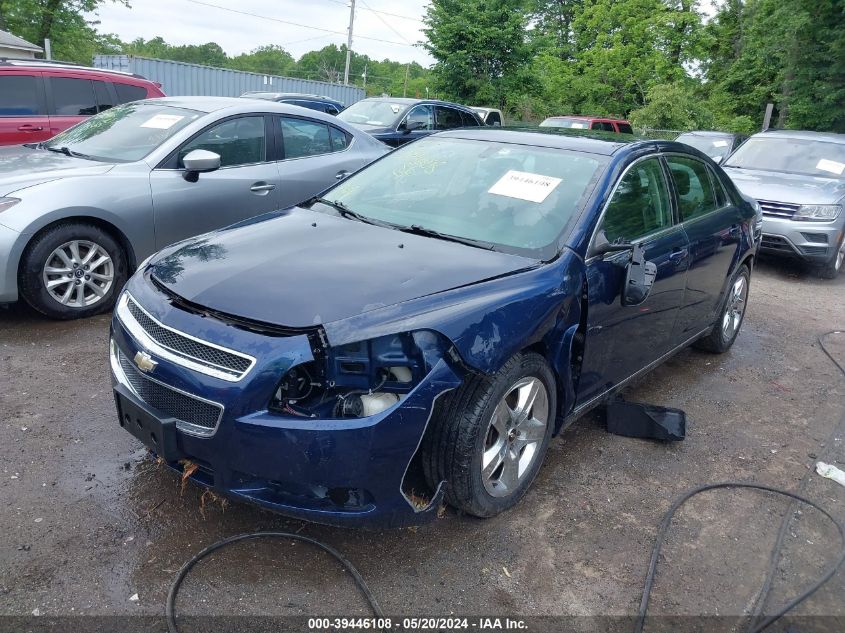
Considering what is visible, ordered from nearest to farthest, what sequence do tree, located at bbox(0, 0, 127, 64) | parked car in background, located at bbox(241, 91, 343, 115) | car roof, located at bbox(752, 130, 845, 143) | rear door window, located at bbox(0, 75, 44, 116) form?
rear door window, located at bbox(0, 75, 44, 116) → car roof, located at bbox(752, 130, 845, 143) → parked car in background, located at bbox(241, 91, 343, 115) → tree, located at bbox(0, 0, 127, 64)

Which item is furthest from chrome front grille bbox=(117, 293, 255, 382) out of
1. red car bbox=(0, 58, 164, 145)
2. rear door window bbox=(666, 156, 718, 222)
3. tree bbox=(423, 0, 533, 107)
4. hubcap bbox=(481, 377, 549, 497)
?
tree bbox=(423, 0, 533, 107)

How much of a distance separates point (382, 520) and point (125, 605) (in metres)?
0.94

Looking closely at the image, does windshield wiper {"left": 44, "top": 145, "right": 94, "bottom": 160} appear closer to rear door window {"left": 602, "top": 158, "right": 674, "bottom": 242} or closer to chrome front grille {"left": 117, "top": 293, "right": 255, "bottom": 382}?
chrome front grille {"left": 117, "top": 293, "right": 255, "bottom": 382}

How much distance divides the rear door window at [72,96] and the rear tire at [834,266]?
934cm

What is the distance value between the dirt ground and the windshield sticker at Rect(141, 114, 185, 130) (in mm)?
2249

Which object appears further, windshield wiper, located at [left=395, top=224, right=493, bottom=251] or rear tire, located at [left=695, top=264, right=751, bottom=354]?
rear tire, located at [left=695, top=264, right=751, bottom=354]

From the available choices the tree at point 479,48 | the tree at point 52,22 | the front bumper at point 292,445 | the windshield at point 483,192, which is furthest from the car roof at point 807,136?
the tree at point 52,22

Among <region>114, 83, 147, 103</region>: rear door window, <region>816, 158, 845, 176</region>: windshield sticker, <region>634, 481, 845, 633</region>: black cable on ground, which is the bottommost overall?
<region>634, 481, 845, 633</region>: black cable on ground

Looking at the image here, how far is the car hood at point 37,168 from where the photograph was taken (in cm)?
474

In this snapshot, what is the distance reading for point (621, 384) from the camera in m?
3.84

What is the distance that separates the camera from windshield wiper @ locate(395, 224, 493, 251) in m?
3.26

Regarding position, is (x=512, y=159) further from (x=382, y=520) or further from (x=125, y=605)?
(x=125, y=605)

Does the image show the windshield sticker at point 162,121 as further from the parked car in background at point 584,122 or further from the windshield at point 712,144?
the parked car in background at point 584,122

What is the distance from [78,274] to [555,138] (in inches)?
137
